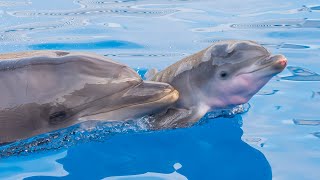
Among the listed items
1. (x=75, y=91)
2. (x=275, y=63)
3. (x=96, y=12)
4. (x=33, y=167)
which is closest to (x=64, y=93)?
(x=75, y=91)

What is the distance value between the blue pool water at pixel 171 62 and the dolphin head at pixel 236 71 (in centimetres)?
38

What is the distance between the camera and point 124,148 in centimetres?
622

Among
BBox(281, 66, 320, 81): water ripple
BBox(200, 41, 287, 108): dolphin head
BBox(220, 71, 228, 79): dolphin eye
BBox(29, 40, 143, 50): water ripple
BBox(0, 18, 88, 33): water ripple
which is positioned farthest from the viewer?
BBox(0, 18, 88, 33): water ripple

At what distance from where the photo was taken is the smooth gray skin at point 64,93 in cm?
549

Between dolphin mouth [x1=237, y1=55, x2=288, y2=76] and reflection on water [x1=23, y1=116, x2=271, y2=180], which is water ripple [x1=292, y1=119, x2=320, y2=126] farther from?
dolphin mouth [x1=237, y1=55, x2=288, y2=76]

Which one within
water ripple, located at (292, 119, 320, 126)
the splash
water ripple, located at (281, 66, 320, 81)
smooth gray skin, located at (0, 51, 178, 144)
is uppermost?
smooth gray skin, located at (0, 51, 178, 144)

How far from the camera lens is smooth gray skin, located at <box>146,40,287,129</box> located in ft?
20.3

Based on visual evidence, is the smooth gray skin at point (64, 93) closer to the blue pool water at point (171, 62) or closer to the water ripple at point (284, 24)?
the blue pool water at point (171, 62)

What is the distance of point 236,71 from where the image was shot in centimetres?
636

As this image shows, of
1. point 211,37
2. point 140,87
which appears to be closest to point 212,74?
point 140,87

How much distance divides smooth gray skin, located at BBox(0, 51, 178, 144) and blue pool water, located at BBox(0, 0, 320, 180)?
38cm

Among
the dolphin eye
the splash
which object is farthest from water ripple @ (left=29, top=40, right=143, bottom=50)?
the splash

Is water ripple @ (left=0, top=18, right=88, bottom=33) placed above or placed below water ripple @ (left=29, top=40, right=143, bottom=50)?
above

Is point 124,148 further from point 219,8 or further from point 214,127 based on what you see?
point 219,8
